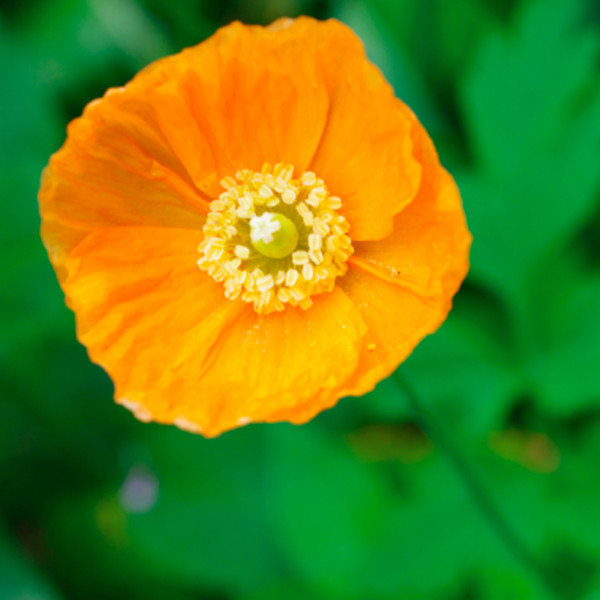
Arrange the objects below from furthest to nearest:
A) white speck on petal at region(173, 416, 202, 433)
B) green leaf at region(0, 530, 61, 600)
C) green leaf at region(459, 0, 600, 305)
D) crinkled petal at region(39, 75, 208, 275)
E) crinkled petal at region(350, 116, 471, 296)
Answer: green leaf at region(0, 530, 61, 600), green leaf at region(459, 0, 600, 305), crinkled petal at region(39, 75, 208, 275), white speck on petal at region(173, 416, 202, 433), crinkled petal at region(350, 116, 471, 296)

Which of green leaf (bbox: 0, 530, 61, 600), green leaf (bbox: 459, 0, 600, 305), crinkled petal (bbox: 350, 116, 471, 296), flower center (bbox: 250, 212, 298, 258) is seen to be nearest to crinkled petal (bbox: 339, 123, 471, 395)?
crinkled petal (bbox: 350, 116, 471, 296)

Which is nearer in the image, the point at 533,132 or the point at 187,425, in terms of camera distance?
the point at 187,425

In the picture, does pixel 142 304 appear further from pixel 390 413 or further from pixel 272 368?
pixel 390 413

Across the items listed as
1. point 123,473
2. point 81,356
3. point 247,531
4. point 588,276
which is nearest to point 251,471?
point 247,531

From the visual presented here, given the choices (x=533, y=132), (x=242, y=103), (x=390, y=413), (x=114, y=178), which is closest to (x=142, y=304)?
(x=114, y=178)

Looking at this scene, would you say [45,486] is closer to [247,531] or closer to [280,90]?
[247,531]

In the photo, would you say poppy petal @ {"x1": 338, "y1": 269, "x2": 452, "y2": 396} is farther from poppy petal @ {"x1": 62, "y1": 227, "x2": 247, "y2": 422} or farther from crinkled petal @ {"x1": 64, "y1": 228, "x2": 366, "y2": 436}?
poppy petal @ {"x1": 62, "y1": 227, "x2": 247, "y2": 422}

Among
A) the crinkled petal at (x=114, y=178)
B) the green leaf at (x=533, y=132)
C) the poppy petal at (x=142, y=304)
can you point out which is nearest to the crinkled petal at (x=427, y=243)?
the poppy petal at (x=142, y=304)
